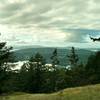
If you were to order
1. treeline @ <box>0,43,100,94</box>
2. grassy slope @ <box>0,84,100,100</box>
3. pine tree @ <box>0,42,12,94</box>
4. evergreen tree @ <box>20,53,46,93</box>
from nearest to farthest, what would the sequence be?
1. grassy slope @ <box>0,84,100,100</box>
2. pine tree @ <box>0,42,12,94</box>
3. treeline @ <box>0,43,100,94</box>
4. evergreen tree @ <box>20,53,46,93</box>

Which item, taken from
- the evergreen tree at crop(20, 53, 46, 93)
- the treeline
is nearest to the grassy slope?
the treeline

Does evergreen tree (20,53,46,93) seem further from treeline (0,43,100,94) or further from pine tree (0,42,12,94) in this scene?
pine tree (0,42,12,94)

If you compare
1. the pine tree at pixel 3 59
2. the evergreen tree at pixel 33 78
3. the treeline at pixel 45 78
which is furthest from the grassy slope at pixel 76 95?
the evergreen tree at pixel 33 78

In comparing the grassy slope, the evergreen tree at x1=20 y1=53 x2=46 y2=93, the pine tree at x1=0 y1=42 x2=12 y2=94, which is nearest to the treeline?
the evergreen tree at x1=20 y1=53 x2=46 y2=93

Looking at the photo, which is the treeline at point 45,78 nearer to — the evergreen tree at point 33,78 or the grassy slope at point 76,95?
the evergreen tree at point 33,78

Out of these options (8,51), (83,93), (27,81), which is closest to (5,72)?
(8,51)

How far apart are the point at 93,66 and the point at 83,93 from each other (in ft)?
283

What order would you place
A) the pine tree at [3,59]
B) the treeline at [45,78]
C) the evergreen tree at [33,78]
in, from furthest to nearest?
1. the evergreen tree at [33,78]
2. the treeline at [45,78]
3. the pine tree at [3,59]

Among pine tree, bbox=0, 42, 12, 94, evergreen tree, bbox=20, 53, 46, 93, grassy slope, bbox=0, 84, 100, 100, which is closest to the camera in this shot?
grassy slope, bbox=0, 84, 100, 100

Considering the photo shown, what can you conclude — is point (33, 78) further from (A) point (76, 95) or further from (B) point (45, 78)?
(A) point (76, 95)

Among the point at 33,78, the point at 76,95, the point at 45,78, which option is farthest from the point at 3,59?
the point at 45,78

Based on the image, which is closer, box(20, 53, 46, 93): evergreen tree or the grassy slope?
the grassy slope

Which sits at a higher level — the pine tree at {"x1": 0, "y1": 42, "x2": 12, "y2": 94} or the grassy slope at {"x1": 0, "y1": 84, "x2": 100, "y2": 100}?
the pine tree at {"x1": 0, "y1": 42, "x2": 12, "y2": 94}

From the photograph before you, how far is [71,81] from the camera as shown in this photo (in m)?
128
